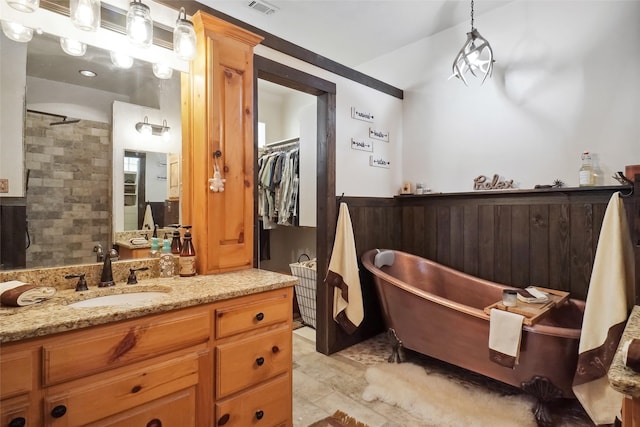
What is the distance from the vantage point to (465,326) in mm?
2064

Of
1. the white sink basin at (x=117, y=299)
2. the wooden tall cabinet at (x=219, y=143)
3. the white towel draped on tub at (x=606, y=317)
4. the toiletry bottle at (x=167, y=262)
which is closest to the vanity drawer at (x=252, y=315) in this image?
the white sink basin at (x=117, y=299)

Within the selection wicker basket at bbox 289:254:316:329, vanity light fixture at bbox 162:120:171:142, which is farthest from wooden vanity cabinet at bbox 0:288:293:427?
wicker basket at bbox 289:254:316:329

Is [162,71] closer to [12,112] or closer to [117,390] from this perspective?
[12,112]

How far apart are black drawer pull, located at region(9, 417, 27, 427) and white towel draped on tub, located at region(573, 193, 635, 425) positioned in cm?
232

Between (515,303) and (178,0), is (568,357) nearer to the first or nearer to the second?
(515,303)

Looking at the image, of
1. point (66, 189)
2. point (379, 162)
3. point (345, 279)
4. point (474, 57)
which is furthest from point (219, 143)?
point (474, 57)

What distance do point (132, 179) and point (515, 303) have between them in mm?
2332

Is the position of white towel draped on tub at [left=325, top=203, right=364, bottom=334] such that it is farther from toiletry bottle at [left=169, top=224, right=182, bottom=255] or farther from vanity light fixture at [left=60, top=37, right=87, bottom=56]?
vanity light fixture at [left=60, top=37, right=87, bottom=56]

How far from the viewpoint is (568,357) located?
1.78 m

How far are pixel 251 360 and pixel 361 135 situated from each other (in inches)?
86.8

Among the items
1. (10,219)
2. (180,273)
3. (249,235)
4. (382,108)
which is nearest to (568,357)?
(249,235)

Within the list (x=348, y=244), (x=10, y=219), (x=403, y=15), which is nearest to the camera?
(x=10, y=219)

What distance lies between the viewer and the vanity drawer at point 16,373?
0.91 metres

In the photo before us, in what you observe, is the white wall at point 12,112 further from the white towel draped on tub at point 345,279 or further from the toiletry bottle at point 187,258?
the white towel draped on tub at point 345,279
